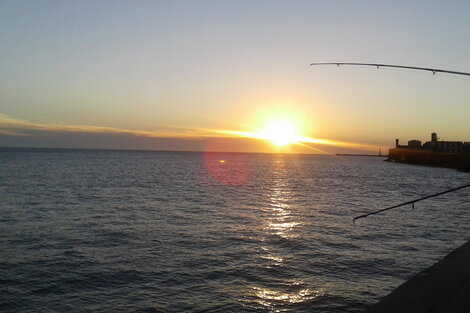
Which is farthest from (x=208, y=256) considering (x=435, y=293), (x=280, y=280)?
(x=435, y=293)

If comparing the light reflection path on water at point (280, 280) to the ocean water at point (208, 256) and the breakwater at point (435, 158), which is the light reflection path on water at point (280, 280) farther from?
the breakwater at point (435, 158)

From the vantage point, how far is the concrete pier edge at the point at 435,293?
25.1ft

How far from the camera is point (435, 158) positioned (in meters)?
140

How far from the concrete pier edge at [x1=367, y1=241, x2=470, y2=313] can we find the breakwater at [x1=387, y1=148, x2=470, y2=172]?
106 metres

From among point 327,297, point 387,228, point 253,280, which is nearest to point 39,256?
point 253,280

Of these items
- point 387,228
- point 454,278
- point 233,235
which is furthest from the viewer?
point 387,228

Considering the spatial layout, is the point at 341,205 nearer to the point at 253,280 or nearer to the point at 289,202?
the point at 289,202

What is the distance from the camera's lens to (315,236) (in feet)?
63.1

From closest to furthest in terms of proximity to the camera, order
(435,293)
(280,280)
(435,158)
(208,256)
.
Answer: (435,293)
(280,280)
(208,256)
(435,158)

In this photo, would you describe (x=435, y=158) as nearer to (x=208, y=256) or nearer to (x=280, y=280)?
(x=208, y=256)

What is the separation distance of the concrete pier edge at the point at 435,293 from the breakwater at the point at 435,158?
106 metres

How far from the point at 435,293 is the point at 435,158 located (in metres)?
146

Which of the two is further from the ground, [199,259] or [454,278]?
[454,278]

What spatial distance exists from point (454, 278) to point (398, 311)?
2600 millimetres
